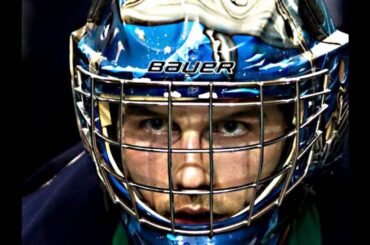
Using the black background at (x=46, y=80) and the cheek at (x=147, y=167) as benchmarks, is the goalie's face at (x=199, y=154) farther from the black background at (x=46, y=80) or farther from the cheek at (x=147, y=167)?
the black background at (x=46, y=80)

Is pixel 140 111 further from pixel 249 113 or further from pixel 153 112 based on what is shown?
pixel 249 113

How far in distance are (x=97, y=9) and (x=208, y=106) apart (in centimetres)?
26

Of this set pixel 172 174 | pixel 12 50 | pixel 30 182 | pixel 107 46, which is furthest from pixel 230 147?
pixel 30 182

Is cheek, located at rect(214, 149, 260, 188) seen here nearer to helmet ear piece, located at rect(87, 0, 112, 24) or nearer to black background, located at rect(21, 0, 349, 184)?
helmet ear piece, located at rect(87, 0, 112, 24)

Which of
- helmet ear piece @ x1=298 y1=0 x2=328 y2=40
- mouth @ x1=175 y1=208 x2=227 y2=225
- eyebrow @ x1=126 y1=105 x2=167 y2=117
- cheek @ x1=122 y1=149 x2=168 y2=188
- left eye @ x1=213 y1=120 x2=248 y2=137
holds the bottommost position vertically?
mouth @ x1=175 y1=208 x2=227 y2=225

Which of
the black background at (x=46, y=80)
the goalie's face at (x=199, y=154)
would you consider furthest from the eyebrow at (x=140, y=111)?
the black background at (x=46, y=80)

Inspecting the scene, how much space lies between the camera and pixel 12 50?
1.18 m

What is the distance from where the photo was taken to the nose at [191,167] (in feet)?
3.12

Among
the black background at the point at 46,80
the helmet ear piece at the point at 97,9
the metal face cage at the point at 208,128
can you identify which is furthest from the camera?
Answer: the black background at the point at 46,80

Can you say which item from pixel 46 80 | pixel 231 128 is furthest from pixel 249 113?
pixel 46 80

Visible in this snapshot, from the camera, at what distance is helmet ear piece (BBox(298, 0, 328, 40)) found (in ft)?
3.30

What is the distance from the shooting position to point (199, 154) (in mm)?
962

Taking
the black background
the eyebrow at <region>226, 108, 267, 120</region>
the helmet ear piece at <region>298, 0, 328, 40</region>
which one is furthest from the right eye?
the black background

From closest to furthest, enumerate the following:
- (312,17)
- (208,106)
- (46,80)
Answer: (208,106) → (312,17) → (46,80)
